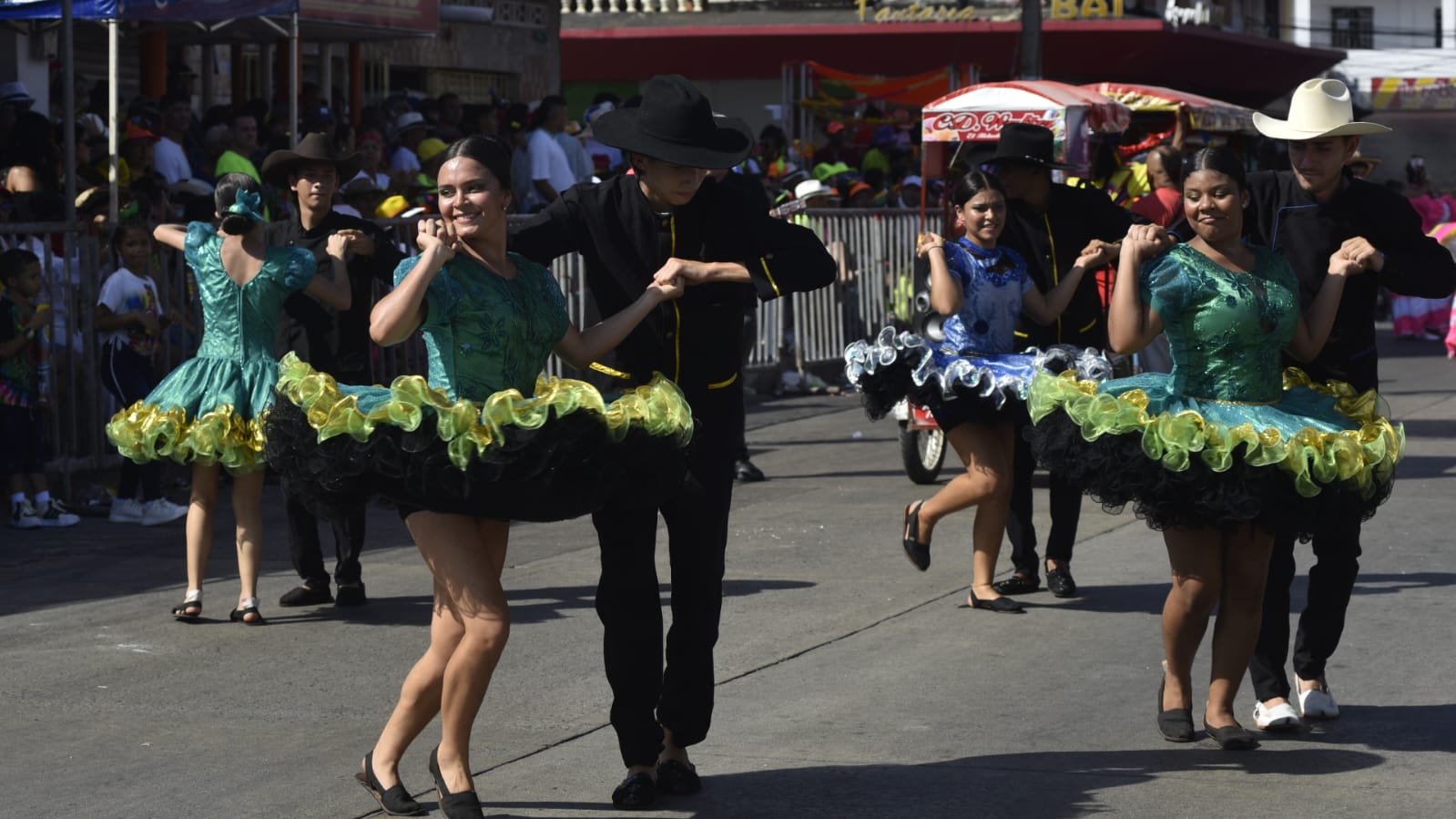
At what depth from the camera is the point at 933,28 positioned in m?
35.5

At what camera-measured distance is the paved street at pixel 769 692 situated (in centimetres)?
604

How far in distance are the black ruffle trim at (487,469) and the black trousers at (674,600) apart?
33 centimetres

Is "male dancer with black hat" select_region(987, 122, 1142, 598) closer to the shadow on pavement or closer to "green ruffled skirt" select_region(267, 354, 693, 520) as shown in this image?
the shadow on pavement

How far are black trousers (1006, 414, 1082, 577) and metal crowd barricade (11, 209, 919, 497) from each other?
2.28m

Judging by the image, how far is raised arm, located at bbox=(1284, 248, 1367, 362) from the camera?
6.42m

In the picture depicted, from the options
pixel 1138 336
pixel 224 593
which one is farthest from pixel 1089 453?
pixel 224 593

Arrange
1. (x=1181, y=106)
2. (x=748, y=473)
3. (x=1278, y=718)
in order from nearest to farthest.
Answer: (x=1278, y=718) < (x=748, y=473) < (x=1181, y=106)

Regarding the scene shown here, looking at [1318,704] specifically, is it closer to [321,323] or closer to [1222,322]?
[1222,322]

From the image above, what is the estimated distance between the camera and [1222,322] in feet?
20.4

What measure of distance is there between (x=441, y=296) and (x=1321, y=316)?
284 centimetres

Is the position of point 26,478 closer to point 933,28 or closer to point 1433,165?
point 933,28

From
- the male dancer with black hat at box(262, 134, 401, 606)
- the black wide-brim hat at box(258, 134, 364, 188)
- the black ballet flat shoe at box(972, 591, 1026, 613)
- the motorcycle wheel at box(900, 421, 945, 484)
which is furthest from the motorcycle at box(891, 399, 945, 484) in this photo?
the black wide-brim hat at box(258, 134, 364, 188)

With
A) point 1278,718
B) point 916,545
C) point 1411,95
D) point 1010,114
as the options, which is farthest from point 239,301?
point 1411,95

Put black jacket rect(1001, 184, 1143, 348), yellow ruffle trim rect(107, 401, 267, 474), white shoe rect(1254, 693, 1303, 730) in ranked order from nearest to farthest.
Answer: white shoe rect(1254, 693, 1303, 730), yellow ruffle trim rect(107, 401, 267, 474), black jacket rect(1001, 184, 1143, 348)
